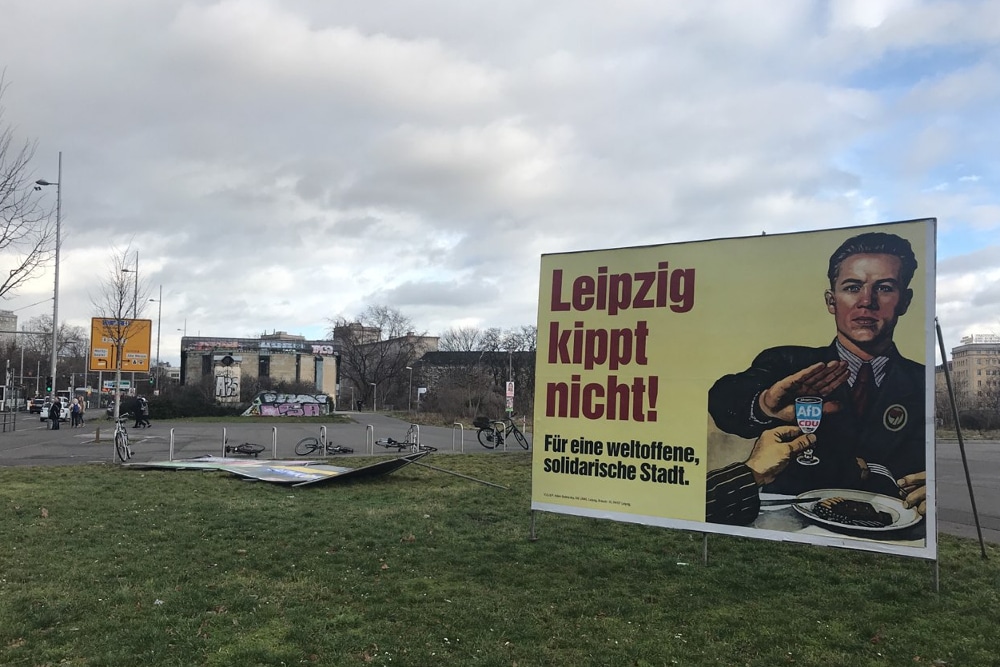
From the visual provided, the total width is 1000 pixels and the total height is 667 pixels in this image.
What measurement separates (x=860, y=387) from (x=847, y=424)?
14.3 inches

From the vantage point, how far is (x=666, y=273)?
24.5 ft

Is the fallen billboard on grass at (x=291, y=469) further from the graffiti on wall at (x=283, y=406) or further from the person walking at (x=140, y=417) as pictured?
the graffiti on wall at (x=283, y=406)

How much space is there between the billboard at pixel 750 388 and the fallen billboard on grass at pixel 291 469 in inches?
240

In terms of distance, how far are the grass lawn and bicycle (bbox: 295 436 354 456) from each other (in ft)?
34.5

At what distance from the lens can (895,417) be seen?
6.29 m

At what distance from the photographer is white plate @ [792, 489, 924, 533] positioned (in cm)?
617

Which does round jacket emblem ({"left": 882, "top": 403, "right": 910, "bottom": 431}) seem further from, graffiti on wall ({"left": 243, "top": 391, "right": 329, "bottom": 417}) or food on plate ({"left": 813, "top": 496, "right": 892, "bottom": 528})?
graffiti on wall ({"left": 243, "top": 391, "right": 329, "bottom": 417})

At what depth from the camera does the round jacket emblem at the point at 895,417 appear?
20.6 feet

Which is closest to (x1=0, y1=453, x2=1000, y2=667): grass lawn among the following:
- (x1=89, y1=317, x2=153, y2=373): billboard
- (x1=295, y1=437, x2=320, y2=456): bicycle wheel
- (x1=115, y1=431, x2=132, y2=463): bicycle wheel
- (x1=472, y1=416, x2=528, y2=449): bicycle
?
(x1=115, y1=431, x2=132, y2=463): bicycle wheel

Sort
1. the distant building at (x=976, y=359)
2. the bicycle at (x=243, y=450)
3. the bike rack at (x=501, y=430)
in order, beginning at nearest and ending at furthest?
the bicycle at (x=243, y=450) < the bike rack at (x=501, y=430) < the distant building at (x=976, y=359)

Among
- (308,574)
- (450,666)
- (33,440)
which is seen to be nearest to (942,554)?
(450,666)

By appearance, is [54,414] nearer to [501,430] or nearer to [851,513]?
[501,430]

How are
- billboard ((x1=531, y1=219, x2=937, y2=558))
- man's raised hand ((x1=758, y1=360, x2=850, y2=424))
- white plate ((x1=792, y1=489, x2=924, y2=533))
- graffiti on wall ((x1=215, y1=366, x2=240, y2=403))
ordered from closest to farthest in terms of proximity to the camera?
white plate ((x1=792, y1=489, x2=924, y2=533)), billboard ((x1=531, y1=219, x2=937, y2=558)), man's raised hand ((x1=758, y1=360, x2=850, y2=424)), graffiti on wall ((x1=215, y1=366, x2=240, y2=403))

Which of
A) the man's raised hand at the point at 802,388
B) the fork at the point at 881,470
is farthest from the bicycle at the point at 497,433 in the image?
the fork at the point at 881,470
